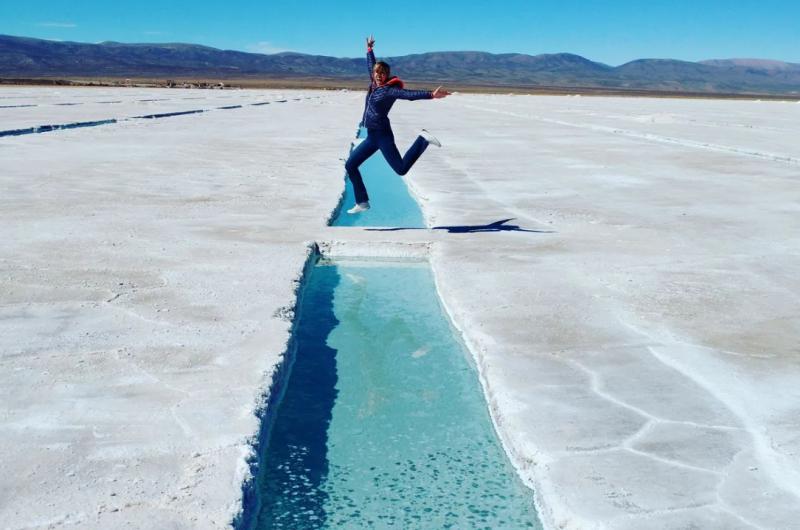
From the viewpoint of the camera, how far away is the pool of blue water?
25.7ft

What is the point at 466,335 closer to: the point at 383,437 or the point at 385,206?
the point at 383,437

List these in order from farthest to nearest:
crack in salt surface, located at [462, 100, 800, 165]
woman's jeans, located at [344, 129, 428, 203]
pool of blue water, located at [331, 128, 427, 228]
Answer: crack in salt surface, located at [462, 100, 800, 165] < pool of blue water, located at [331, 128, 427, 228] < woman's jeans, located at [344, 129, 428, 203]

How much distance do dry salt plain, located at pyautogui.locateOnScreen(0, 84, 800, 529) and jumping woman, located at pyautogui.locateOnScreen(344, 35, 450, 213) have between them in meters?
0.57

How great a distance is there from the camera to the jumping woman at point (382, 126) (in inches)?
251

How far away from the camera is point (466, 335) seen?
4.23 meters

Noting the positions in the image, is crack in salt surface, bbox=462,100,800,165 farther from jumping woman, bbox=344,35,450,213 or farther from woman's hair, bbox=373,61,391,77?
woman's hair, bbox=373,61,391,77

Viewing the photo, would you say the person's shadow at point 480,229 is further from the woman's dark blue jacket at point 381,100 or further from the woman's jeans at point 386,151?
the woman's dark blue jacket at point 381,100

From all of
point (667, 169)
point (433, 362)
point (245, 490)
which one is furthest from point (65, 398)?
point (667, 169)

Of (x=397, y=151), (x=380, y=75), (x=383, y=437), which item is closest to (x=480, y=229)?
(x=397, y=151)

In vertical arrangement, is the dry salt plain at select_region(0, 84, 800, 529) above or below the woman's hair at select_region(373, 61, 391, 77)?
below

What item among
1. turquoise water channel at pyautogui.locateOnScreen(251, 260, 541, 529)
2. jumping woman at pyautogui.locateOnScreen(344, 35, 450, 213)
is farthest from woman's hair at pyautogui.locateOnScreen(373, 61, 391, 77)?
turquoise water channel at pyautogui.locateOnScreen(251, 260, 541, 529)

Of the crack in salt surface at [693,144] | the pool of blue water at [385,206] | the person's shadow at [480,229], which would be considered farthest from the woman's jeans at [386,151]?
the crack in salt surface at [693,144]

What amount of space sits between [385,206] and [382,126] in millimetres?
2472

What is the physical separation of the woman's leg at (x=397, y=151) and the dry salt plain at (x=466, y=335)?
577 mm
